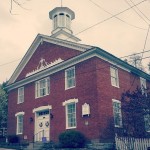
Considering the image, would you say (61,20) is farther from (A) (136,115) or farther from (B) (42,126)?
(A) (136,115)

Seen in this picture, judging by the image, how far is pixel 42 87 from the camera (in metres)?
26.8

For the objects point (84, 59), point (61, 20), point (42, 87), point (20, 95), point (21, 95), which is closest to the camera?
point (84, 59)

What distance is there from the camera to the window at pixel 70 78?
23.4 meters

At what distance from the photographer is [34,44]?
29484 mm

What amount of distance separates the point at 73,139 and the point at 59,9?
19075 millimetres

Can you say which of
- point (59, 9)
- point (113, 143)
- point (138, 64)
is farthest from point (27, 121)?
point (138, 64)

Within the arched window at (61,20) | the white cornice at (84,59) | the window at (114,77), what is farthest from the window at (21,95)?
the window at (114,77)

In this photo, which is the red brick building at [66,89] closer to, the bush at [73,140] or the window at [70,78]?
the window at [70,78]

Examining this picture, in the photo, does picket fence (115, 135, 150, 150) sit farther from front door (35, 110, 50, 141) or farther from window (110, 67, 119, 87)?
front door (35, 110, 50, 141)

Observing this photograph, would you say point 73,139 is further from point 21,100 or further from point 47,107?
point 21,100

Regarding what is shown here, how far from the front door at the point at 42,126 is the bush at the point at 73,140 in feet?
15.1

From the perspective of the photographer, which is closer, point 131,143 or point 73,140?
point 131,143

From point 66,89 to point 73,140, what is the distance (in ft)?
17.7

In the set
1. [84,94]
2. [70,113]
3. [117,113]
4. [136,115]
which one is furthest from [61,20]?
[136,115]
